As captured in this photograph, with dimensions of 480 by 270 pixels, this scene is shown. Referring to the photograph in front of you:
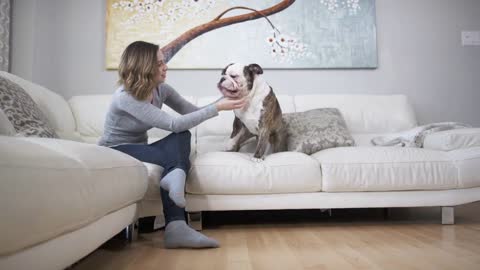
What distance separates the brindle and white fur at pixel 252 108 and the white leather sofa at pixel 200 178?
19 centimetres

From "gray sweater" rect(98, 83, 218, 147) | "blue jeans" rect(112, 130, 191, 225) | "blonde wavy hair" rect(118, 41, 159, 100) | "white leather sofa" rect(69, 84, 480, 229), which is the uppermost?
"blonde wavy hair" rect(118, 41, 159, 100)

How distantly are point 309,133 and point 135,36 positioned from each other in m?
1.71

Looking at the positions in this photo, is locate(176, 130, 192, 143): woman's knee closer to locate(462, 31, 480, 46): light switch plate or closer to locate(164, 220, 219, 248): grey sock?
locate(164, 220, 219, 248): grey sock

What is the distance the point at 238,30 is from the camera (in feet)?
10.6

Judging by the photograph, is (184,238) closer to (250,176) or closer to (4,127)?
(250,176)

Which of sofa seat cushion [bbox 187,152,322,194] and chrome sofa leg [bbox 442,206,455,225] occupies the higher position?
sofa seat cushion [bbox 187,152,322,194]

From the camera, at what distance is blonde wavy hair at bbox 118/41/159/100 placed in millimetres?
1846

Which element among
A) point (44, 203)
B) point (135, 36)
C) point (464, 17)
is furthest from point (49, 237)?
point (464, 17)

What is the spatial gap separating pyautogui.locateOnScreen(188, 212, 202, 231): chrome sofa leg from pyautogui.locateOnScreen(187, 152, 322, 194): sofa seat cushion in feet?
0.38

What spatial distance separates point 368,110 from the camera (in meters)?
2.84

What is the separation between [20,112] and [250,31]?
207 cm

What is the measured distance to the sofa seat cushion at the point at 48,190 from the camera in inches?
26.6

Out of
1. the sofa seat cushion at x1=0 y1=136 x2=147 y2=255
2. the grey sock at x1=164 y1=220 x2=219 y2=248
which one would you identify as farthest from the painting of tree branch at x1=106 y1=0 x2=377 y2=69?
the sofa seat cushion at x1=0 y1=136 x2=147 y2=255

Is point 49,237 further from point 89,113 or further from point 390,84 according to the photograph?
point 390,84
